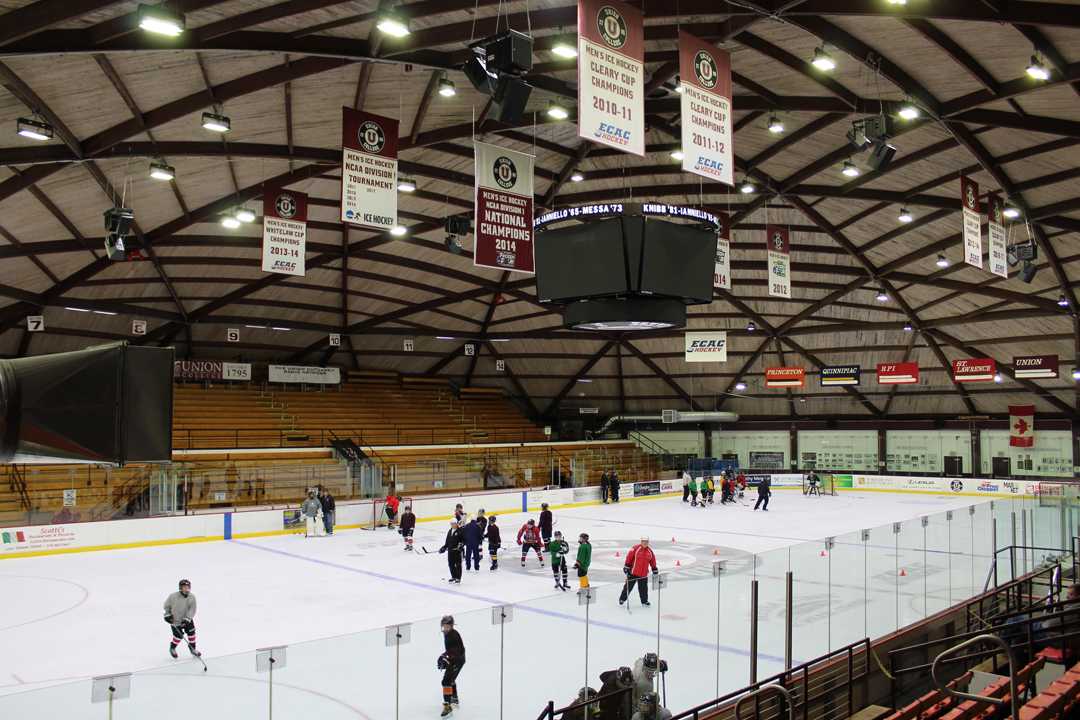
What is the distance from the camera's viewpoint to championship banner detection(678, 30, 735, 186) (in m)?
9.95

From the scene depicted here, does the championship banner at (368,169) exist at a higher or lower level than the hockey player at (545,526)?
higher

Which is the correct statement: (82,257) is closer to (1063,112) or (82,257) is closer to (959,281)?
(1063,112)

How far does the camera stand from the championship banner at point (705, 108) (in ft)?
32.7

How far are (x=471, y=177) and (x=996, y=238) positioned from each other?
40.6 ft

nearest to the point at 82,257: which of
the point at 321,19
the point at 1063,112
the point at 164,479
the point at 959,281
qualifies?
the point at 164,479

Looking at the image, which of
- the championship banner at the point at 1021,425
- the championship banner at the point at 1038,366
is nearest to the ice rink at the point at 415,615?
the championship banner at the point at 1038,366

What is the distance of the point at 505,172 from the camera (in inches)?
548

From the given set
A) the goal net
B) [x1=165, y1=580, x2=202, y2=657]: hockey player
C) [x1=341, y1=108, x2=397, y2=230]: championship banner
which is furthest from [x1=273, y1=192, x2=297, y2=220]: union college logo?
the goal net

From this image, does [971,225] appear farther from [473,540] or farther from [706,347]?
[706,347]

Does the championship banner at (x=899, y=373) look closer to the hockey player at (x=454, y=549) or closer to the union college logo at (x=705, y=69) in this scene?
the hockey player at (x=454, y=549)

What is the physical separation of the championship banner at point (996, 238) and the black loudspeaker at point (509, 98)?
11.6m

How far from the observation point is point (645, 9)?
477 inches

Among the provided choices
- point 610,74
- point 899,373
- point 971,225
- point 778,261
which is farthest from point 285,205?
point 899,373

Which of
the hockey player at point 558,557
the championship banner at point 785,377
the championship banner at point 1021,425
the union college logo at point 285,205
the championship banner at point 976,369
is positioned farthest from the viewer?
the championship banner at point 1021,425
